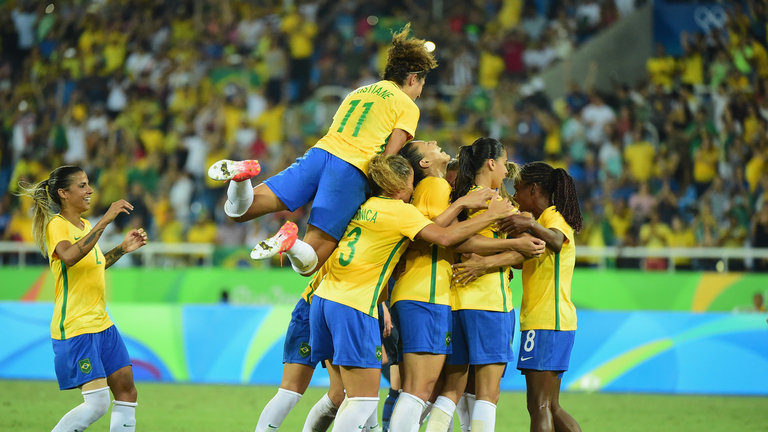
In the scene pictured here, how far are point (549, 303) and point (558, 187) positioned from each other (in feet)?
2.74

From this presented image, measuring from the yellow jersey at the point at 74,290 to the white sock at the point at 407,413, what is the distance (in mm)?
2258

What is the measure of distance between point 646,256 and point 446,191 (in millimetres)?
7911

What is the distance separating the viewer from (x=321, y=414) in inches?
271

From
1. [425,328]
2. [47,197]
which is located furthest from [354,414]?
[47,197]

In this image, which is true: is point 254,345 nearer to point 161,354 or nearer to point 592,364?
point 161,354

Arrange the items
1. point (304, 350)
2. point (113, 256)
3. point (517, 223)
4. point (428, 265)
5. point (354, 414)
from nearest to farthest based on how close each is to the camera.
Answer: point (354, 414), point (517, 223), point (428, 265), point (304, 350), point (113, 256)

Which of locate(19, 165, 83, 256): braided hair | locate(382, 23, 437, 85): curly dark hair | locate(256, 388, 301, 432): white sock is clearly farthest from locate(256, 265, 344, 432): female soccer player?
locate(19, 165, 83, 256): braided hair

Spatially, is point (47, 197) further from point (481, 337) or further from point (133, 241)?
point (481, 337)

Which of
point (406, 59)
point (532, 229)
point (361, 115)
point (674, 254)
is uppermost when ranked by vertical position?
point (406, 59)

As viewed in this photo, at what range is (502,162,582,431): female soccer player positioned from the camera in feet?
21.1

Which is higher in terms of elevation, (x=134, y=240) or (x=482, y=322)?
(x=134, y=240)

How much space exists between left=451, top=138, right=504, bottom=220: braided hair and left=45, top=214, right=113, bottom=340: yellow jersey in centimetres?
267

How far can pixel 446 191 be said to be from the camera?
6730mm

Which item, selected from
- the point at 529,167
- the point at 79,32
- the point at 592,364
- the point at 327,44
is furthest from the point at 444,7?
the point at 529,167
